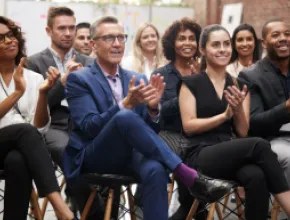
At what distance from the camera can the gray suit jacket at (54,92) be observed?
115 inches

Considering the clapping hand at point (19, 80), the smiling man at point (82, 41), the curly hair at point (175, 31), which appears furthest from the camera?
the smiling man at point (82, 41)

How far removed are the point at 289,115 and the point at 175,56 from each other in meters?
0.88

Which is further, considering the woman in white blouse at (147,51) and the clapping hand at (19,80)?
the woman in white blouse at (147,51)

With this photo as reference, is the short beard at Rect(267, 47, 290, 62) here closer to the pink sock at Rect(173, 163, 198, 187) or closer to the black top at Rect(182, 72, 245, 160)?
the black top at Rect(182, 72, 245, 160)

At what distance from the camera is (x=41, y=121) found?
8.82ft

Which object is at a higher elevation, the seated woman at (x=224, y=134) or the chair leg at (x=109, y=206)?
the seated woman at (x=224, y=134)

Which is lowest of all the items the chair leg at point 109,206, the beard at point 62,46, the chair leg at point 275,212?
the chair leg at point 275,212

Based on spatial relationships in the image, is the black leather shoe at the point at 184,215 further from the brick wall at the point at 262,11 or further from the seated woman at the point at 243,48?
the brick wall at the point at 262,11

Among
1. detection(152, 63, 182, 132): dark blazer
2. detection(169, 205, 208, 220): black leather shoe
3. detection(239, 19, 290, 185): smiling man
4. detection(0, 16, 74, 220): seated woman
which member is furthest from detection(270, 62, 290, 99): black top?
detection(0, 16, 74, 220): seated woman

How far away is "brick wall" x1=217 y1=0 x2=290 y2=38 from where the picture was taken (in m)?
6.11

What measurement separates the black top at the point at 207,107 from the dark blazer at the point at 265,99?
0.80ft

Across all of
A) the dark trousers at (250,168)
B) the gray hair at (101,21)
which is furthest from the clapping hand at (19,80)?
the dark trousers at (250,168)

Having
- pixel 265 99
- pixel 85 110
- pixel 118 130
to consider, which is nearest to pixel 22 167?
pixel 85 110

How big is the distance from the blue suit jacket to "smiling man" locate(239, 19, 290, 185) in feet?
2.35
